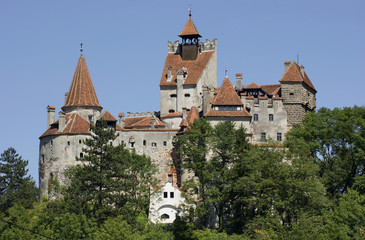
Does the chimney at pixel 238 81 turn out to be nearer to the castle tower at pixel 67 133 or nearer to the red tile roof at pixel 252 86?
the red tile roof at pixel 252 86

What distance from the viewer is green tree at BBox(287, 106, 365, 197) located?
3519 inches

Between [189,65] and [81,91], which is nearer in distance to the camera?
[81,91]

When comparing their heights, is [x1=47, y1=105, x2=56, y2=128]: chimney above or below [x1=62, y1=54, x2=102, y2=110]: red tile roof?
below

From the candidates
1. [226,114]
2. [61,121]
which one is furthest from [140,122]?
[226,114]

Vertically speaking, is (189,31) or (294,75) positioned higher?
(189,31)

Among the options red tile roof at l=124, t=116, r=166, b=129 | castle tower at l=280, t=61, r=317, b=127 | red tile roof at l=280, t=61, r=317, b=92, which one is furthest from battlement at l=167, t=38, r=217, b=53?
red tile roof at l=280, t=61, r=317, b=92

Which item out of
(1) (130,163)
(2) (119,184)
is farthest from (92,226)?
(1) (130,163)

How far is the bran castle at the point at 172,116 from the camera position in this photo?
95.8m

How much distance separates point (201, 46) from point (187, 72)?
4.97 metres

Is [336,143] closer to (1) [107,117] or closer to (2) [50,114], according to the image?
(1) [107,117]

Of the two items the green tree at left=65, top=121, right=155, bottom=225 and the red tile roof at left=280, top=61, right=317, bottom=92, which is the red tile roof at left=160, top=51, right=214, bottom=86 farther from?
the green tree at left=65, top=121, right=155, bottom=225

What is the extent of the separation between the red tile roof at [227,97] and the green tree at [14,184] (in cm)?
2114

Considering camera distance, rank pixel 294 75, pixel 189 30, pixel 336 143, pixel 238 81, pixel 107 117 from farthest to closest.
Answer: pixel 189 30
pixel 238 81
pixel 294 75
pixel 107 117
pixel 336 143

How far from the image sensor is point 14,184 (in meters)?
93.8
